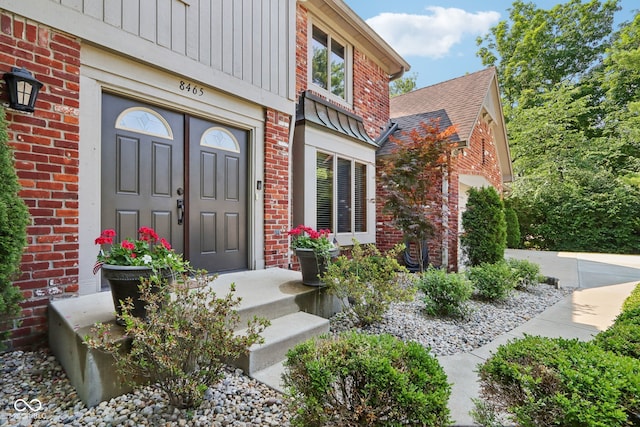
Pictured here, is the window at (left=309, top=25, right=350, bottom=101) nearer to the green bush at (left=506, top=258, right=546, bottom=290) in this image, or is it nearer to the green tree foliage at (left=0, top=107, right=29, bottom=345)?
the green bush at (left=506, top=258, right=546, bottom=290)

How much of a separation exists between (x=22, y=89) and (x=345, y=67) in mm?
5530

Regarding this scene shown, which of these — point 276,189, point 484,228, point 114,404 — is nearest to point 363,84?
point 276,189

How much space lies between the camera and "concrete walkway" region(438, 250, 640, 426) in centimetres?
228

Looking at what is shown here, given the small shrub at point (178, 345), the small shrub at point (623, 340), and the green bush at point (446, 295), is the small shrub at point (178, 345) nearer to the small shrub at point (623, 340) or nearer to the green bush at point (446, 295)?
the small shrub at point (623, 340)

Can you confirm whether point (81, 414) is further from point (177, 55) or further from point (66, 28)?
point (177, 55)

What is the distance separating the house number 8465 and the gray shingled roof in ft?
14.9

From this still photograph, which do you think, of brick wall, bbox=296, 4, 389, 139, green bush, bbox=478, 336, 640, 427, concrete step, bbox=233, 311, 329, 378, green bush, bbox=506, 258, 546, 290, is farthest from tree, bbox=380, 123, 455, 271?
green bush, bbox=478, 336, 640, 427

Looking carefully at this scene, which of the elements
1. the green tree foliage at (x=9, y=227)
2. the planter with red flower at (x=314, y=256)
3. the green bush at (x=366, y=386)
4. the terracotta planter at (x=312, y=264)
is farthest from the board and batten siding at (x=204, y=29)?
the green bush at (x=366, y=386)

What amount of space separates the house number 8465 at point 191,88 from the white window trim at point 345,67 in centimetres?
251

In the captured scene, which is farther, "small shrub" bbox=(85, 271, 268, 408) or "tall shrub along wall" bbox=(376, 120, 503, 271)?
"tall shrub along wall" bbox=(376, 120, 503, 271)

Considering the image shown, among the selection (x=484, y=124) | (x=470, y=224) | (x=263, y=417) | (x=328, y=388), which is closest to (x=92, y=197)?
(x=263, y=417)

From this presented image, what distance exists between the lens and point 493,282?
459cm

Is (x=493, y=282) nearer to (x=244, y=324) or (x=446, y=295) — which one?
(x=446, y=295)

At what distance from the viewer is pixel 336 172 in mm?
5910
